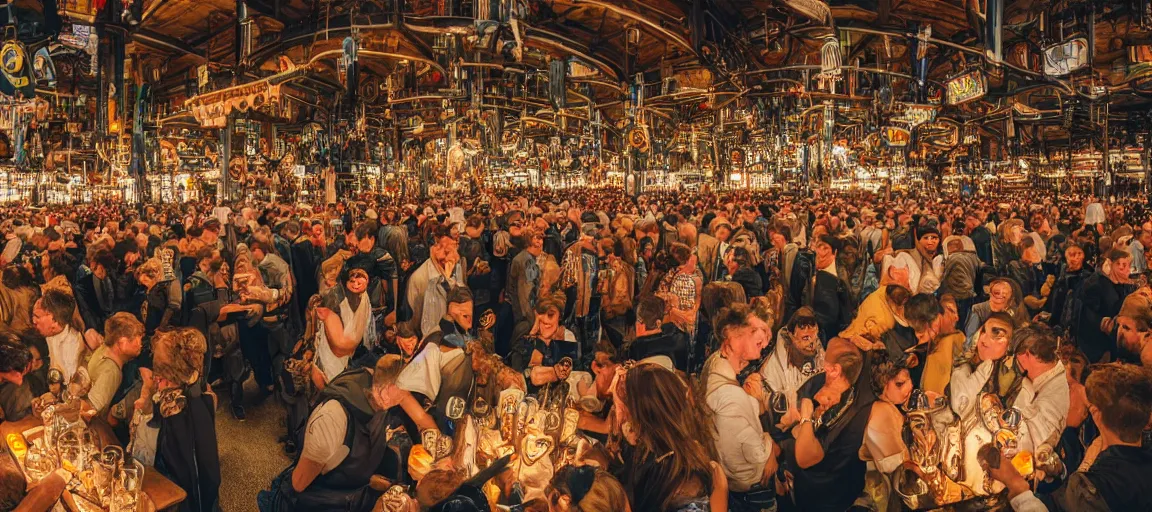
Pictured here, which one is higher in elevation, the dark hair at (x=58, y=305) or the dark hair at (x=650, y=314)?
the dark hair at (x=58, y=305)

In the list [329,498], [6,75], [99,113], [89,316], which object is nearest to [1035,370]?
[329,498]

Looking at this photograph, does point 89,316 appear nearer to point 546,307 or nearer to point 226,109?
point 546,307

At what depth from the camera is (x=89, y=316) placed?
6832 millimetres

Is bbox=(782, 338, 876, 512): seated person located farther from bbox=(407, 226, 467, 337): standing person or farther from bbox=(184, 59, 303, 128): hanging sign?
bbox=(184, 59, 303, 128): hanging sign

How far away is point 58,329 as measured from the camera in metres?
5.13

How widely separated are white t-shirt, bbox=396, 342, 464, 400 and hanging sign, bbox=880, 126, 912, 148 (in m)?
23.6

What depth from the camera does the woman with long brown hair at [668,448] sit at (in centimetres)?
340

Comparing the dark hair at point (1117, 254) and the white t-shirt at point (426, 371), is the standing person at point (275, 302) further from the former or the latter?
the dark hair at point (1117, 254)

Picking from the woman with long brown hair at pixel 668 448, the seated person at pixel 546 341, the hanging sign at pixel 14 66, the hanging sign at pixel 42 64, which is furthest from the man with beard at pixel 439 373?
the hanging sign at pixel 42 64

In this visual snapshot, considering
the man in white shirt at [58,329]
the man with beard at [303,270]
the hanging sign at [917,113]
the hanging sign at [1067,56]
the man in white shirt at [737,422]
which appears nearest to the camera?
the man in white shirt at [737,422]

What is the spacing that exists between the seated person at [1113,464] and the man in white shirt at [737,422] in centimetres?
99

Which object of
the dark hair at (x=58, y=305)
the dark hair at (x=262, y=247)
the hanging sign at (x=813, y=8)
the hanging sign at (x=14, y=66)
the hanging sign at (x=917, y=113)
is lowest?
the dark hair at (x=58, y=305)

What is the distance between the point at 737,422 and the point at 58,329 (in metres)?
4.09

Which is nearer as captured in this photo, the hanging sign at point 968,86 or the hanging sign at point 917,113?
the hanging sign at point 968,86
